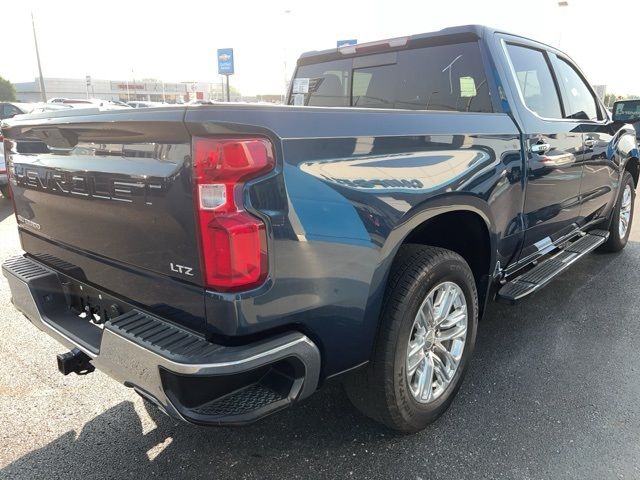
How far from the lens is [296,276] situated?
1.77 m

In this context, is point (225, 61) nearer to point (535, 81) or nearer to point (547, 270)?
point (535, 81)

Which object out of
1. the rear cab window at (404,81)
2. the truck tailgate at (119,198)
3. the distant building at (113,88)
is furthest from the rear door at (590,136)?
the distant building at (113,88)

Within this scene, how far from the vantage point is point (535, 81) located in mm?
3492

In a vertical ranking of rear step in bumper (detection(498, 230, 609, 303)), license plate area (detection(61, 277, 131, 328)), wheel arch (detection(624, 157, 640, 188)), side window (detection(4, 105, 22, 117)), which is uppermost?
wheel arch (detection(624, 157, 640, 188))

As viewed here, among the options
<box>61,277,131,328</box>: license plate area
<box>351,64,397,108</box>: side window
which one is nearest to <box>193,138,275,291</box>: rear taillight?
<box>61,277,131,328</box>: license plate area

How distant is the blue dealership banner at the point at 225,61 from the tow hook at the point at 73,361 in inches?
1012

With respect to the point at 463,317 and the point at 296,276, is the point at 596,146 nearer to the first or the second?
the point at 463,317

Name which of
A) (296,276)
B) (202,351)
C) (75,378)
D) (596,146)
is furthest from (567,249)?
(75,378)

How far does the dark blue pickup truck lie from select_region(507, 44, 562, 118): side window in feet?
0.14

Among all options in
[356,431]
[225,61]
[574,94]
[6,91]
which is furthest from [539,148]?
[6,91]

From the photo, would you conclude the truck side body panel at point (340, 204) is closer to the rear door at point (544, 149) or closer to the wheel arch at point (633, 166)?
the rear door at point (544, 149)

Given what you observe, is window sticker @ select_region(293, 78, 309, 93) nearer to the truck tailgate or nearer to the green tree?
the truck tailgate

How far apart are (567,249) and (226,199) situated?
345cm

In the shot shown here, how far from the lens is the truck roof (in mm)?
3121
